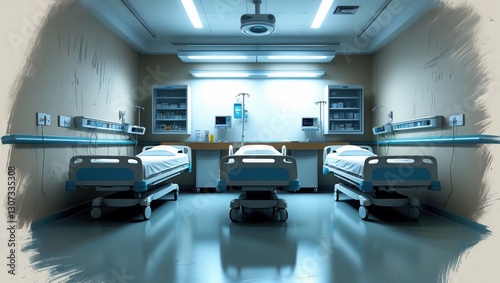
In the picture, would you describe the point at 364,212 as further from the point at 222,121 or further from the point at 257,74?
the point at 257,74

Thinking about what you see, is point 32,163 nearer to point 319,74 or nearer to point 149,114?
point 149,114

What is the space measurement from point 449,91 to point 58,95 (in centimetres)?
540

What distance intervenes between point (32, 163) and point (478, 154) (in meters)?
5.34

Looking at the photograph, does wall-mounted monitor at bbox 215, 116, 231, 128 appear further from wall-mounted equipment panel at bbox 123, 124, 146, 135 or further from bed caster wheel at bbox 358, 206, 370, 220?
bed caster wheel at bbox 358, 206, 370, 220

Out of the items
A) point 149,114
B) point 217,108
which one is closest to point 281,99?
point 217,108

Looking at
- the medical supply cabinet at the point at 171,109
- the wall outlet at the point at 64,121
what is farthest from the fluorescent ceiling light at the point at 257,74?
the wall outlet at the point at 64,121

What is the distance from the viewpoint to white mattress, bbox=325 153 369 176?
3.94 m

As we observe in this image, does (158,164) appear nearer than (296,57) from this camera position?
Yes

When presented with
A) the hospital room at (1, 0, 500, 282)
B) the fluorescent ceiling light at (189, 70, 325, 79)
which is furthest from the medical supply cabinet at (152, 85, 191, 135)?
the fluorescent ceiling light at (189, 70, 325, 79)

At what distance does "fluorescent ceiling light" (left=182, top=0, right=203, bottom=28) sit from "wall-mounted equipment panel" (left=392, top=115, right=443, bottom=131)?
4.19 metres

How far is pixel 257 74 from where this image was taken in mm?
6582

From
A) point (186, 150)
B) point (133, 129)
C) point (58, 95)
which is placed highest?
point (58, 95)

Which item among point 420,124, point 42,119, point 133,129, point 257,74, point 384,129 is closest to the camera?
point 42,119

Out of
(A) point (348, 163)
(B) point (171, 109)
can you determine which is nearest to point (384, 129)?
(A) point (348, 163)
